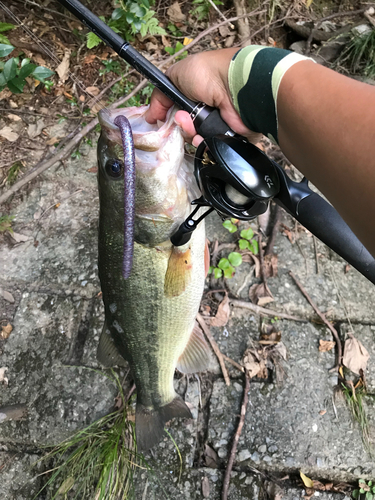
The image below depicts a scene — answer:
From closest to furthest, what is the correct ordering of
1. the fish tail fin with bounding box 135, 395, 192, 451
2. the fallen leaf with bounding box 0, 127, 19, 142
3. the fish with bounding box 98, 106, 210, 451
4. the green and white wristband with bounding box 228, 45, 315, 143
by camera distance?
the green and white wristband with bounding box 228, 45, 315, 143 < the fish with bounding box 98, 106, 210, 451 < the fish tail fin with bounding box 135, 395, 192, 451 < the fallen leaf with bounding box 0, 127, 19, 142

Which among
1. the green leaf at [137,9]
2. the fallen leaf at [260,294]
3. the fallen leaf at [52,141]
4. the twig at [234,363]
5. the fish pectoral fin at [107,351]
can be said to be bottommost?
the twig at [234,363]

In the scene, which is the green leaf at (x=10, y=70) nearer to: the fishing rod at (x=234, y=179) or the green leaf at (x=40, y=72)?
the green leaf at (x=40, y=72)

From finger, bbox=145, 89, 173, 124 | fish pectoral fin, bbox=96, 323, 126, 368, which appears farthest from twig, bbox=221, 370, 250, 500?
finger, bbox=145, 89, 173, 124

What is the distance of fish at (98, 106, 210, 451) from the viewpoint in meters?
1.60

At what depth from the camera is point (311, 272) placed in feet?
8.99

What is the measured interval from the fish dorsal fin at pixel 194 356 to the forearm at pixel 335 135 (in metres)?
1.45

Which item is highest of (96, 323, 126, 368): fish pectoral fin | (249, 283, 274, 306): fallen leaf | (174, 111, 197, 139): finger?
(174, 111, 197, 139): finger

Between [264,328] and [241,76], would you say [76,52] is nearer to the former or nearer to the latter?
[241,76]

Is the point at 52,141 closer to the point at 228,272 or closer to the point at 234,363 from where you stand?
the point at 228,272

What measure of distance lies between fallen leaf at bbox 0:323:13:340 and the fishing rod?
182cm

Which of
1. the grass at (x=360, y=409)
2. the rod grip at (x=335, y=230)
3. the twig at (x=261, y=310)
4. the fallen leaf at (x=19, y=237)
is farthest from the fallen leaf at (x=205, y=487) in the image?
the fallen leaf at (x=19, y=237)

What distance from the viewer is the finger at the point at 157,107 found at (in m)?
1.67

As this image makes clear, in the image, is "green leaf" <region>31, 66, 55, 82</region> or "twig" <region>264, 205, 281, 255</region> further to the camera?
"twig" <region>264, 205, 281, 255</region>

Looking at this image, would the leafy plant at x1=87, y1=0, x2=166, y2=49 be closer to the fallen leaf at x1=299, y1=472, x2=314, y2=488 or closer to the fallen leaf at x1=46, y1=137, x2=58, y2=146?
the fallen leaf at x1=46, y1=137, x2=58, y2=146
